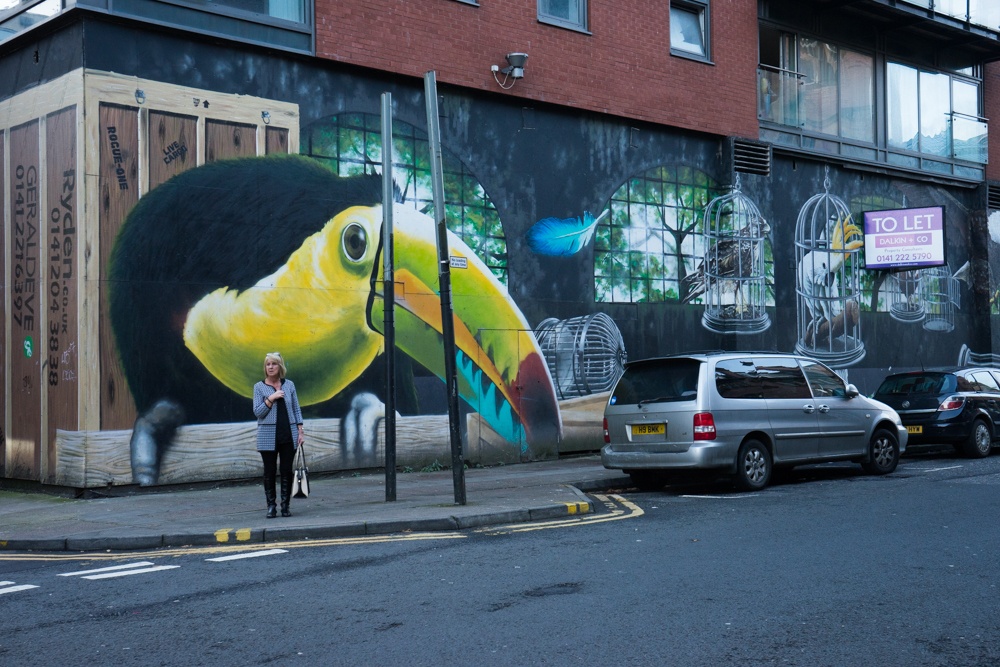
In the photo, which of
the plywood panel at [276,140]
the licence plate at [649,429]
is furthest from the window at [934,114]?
the plywood panel at [276,140]

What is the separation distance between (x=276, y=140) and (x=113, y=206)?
2.46 m

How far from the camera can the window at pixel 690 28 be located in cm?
1969

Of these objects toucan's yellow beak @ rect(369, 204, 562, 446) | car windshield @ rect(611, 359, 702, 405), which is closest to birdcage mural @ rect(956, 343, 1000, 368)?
toucan's yellow beak @ rect(369, 204, 562, 446)

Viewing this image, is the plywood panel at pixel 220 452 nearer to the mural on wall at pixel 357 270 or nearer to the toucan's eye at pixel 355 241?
the mural on wall at pixel 357 270

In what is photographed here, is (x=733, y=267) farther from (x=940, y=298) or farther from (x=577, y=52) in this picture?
(x=940, y=298)

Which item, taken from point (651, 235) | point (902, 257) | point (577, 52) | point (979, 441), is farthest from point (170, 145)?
point (902, 257)

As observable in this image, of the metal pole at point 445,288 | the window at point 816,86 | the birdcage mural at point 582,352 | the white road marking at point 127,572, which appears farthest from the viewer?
the window at point 816,86

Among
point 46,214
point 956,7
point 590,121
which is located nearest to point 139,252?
point 46,214

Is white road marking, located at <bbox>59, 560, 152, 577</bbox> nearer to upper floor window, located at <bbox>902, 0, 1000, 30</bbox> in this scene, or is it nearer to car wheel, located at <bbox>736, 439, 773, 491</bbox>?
car wheel, located at <bbox>736, 439, 773, 491</bbox>

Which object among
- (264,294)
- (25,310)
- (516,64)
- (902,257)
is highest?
(516,64)

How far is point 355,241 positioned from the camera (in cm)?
1509

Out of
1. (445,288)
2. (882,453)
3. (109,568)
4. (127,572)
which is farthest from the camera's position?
(882,453)

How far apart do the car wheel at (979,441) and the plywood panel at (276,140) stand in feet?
37.3

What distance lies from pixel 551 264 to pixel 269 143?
213 inches
